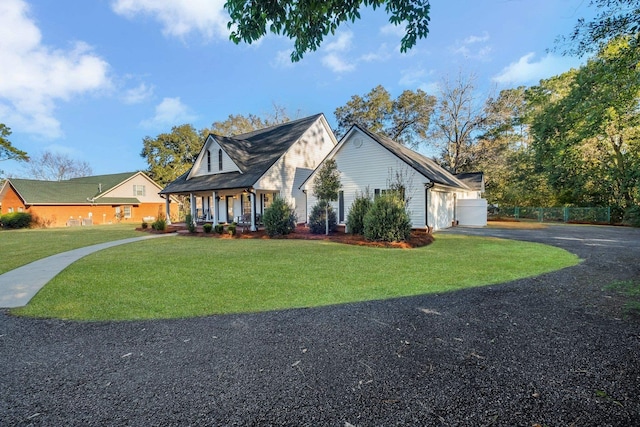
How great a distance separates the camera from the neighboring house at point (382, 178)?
15.6 metres

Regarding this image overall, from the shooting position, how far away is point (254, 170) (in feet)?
59.8

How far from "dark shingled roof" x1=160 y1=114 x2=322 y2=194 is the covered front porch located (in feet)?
2.41

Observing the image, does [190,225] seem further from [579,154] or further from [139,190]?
[579,154]

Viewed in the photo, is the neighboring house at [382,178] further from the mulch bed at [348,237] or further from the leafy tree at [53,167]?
the leafy tree at [53,167]

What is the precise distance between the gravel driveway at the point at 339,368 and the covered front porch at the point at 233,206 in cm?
1363

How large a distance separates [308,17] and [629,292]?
704 cm

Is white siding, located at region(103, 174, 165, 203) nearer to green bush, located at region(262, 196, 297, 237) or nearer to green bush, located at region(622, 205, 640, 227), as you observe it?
green bush, located at region(262, 196, 297, 237)

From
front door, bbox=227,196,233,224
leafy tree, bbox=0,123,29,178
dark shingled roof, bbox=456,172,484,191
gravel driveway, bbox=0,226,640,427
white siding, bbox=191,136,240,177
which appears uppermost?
leafy tree, bbox=0,123,29,178

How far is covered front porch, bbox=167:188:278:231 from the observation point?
1877cm

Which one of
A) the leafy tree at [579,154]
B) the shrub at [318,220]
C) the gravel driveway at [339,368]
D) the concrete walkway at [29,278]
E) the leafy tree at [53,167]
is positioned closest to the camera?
the gravel driveway at [339,368]

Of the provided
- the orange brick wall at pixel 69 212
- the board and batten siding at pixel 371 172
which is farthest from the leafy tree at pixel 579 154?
the orange brick wall at pixel 69 212

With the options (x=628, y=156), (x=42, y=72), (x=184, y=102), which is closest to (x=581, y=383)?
(x=42, y=72)

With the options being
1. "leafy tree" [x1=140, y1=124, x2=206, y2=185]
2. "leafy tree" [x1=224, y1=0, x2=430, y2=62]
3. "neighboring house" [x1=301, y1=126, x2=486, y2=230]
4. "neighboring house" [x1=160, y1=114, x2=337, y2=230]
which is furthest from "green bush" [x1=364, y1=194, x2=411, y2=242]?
"leafy tree" [x1=140, y1=124, x2=206, y2=185]

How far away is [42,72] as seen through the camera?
16016mm
